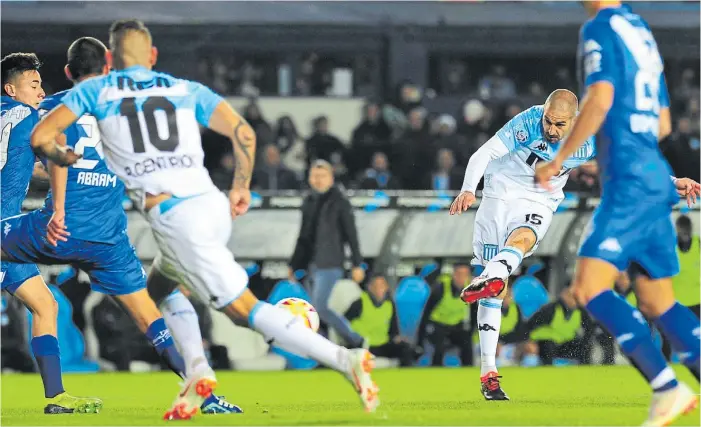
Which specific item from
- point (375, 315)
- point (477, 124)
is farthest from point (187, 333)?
point (477, 124)

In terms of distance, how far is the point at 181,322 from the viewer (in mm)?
8422

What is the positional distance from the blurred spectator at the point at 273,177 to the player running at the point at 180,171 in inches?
399

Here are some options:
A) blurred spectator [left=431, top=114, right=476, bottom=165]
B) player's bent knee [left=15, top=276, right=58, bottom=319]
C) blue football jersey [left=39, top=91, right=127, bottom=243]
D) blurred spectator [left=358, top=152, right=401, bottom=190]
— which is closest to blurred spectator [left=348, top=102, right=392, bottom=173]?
blurred spectator [left=358, top=152, right=401, bottom=190]

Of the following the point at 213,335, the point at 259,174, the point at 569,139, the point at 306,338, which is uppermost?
the point at 569,139

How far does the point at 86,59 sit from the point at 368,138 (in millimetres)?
10669

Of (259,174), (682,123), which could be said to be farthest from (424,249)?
(682,123)

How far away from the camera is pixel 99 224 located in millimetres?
8938

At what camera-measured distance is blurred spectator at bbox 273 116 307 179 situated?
19.5 meters

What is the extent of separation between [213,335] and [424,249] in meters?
2.72

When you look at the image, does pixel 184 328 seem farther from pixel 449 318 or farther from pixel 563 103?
pixel 449 318

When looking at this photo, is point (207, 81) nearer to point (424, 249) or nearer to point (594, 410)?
point (424, 249)

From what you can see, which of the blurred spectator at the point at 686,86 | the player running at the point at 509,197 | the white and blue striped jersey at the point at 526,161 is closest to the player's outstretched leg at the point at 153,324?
the player running at the point at 509,197

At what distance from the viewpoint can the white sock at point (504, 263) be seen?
31.3 feet

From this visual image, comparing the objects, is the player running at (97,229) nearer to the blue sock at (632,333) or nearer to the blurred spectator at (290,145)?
the blue sock at (632,333)
